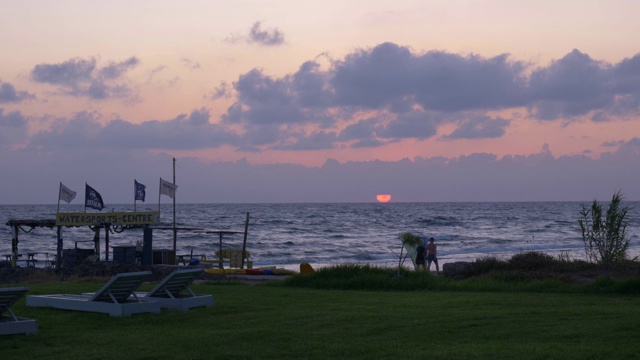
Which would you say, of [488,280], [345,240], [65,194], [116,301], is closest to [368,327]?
[116,301]

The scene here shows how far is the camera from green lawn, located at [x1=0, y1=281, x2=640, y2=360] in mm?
9883

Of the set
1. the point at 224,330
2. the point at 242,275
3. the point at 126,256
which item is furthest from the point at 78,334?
the point at 126,256

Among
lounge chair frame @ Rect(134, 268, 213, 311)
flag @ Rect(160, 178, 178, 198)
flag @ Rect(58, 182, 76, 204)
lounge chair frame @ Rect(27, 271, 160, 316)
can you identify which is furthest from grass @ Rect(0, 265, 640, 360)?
flag @ Rect(160, 178, 178, 198)

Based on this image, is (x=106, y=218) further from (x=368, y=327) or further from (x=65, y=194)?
(x=368, y=327)

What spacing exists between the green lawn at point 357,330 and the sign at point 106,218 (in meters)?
12.0

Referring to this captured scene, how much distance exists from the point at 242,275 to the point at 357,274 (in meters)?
7.71

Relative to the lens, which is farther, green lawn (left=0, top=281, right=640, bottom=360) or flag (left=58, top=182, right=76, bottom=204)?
flag (left=58, top=182, right=76, bottom=204)

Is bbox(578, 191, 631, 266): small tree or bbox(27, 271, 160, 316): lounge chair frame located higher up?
bbox(578, 191, 631, 266): small tree

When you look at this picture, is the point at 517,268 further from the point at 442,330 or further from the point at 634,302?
the point at 442,330

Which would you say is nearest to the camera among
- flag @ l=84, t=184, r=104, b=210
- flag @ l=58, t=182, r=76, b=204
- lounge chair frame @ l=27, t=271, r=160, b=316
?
lounge chair frame @ l=27, t=271, r=160, b=316

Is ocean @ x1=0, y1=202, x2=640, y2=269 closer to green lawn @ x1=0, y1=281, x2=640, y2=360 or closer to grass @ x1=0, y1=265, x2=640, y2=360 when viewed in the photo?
grass @ x1=0, y1=265, x2=640, y2=360

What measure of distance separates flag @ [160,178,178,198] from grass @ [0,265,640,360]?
13718 millimetres

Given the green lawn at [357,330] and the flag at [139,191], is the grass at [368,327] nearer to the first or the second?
the green lawn at [357,330]

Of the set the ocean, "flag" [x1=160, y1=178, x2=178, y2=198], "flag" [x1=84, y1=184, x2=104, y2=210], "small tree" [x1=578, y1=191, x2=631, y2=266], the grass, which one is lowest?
the ocean
